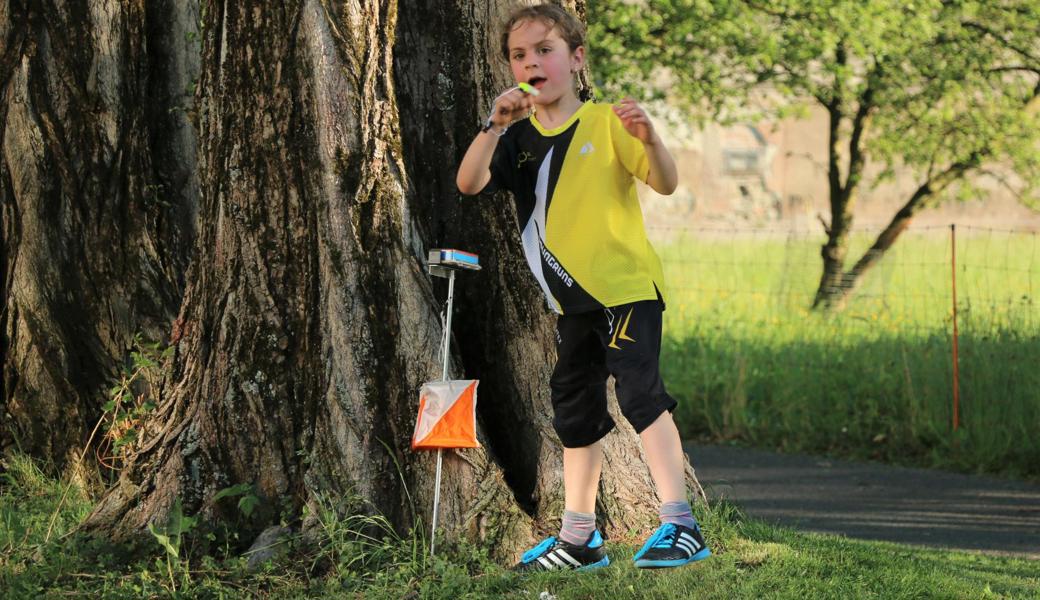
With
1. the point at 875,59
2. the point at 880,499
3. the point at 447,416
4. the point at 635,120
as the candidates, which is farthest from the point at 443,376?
the point at 875,59

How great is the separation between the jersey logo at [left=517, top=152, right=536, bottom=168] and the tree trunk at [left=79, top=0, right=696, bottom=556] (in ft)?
2.70

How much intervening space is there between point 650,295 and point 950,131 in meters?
12.4

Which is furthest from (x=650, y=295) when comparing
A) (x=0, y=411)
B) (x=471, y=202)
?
(x=0, y=411)

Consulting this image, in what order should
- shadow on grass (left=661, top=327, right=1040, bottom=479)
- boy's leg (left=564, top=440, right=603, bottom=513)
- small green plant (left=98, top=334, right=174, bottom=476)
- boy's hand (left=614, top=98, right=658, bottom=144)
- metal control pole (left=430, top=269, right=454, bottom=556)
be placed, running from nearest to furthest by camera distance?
boy's hand (left=614, top=98, right=658, bottom=144) → boy's leg (left=564, top=440, right=603, bottom=513) → metal control pole (left=430, top=269, right=454, bottom=556) → small green plant (left=98, top=334, right=174, bottom=476) → shadow on grass (left=661, top=327, right=1040, bottom=479)

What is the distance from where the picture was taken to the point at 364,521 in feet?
16.4

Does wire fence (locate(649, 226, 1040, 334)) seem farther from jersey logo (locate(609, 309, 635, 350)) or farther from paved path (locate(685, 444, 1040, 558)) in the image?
jersey logo (locate(609, 309, 635, 350))

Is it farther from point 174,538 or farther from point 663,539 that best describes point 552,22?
point 174,538

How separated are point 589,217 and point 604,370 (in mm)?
580

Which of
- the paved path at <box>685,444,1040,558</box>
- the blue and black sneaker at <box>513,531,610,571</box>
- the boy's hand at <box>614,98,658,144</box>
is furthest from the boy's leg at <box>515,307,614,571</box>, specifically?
the paved path at <box>685,444,1040,558</box>

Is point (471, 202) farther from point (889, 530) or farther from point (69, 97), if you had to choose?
point (889, 530)

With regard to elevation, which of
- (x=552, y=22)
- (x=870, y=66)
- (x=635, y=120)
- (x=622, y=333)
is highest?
(x=870, y=66)

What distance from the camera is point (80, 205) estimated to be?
6.87 metres

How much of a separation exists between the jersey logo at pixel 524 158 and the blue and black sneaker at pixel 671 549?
1.27 m

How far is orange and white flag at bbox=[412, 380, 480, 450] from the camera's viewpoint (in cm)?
494
